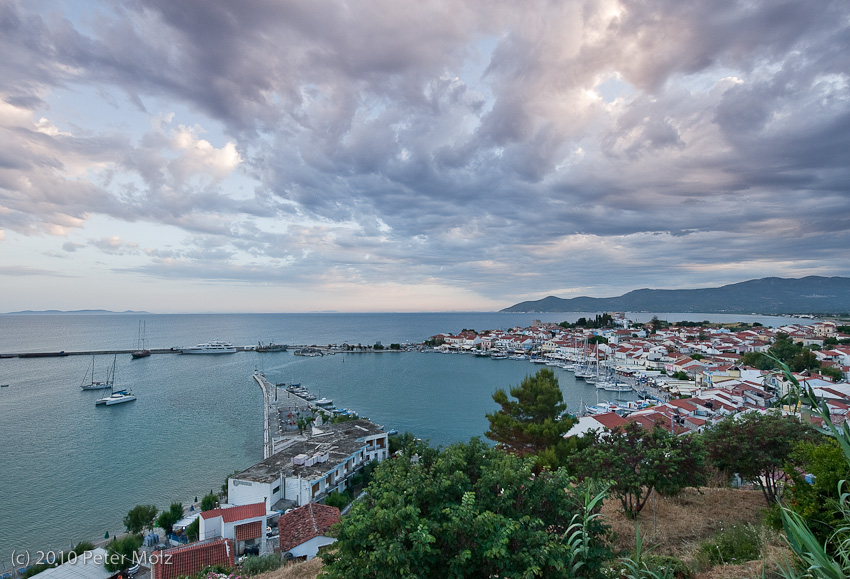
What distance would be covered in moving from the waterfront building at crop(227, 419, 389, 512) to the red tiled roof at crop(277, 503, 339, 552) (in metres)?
2.06

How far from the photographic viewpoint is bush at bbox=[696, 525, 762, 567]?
4911 millimetres

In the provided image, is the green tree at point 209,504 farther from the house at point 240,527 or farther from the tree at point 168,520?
the house at point 240,527

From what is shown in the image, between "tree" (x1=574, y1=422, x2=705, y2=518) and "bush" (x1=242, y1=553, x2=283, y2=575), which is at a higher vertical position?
"tree" (x1=574, y1=422, x2=705, y2=518)

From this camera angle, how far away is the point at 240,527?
12.0 meters

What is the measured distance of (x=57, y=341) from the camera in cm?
7369

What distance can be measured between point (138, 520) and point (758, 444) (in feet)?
54.3

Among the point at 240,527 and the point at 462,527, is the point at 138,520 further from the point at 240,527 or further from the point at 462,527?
the point at 462,527

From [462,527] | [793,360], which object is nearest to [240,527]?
[462,527]

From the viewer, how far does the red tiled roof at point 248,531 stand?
11898 millimetres

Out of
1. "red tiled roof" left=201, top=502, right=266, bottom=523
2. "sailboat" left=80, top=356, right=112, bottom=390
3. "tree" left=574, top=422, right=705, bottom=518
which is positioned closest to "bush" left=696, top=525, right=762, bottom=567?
"tree" left=574, top=422, right=705, bottom=518

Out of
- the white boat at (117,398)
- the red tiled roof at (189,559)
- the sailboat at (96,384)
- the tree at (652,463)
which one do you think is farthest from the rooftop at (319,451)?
the sailboat at (96,384)

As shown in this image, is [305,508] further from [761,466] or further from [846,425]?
[846,425]

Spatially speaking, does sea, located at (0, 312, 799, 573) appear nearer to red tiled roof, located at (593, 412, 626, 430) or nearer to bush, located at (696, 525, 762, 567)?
red tiled roof, located at (593, 412, 626, 430)

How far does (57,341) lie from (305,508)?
8720cm
